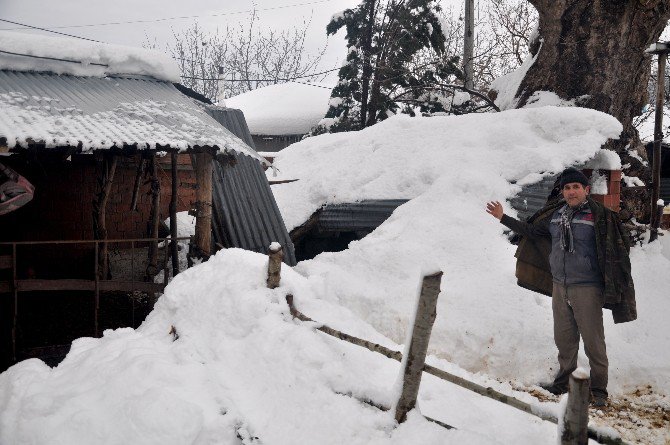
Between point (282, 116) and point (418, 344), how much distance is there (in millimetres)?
20147

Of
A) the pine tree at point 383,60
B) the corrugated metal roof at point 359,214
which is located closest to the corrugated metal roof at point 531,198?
the corrugated metal roof at point 359,214

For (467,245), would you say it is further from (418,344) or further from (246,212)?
(246,212)

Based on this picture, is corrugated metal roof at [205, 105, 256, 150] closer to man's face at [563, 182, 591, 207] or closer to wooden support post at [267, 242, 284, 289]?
wooden support post at [267, 242, 284, 289]

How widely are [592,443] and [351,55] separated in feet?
46.3

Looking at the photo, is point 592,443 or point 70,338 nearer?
point 592,443

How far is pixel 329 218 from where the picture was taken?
768 centimetres

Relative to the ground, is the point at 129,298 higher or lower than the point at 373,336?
lower

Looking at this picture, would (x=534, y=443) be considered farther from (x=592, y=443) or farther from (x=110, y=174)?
(x=110, y=174)

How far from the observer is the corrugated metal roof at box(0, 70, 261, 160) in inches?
182

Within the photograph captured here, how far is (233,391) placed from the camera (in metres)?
3.08

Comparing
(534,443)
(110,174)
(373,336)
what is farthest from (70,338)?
(534,443)

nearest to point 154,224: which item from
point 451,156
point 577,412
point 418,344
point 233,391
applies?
point 233,391

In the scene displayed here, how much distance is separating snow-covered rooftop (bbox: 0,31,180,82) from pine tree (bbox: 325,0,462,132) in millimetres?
8313

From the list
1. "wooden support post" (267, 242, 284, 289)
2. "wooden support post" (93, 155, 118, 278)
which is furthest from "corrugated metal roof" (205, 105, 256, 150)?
"wooden support post" (267, 242, 284, 289)
